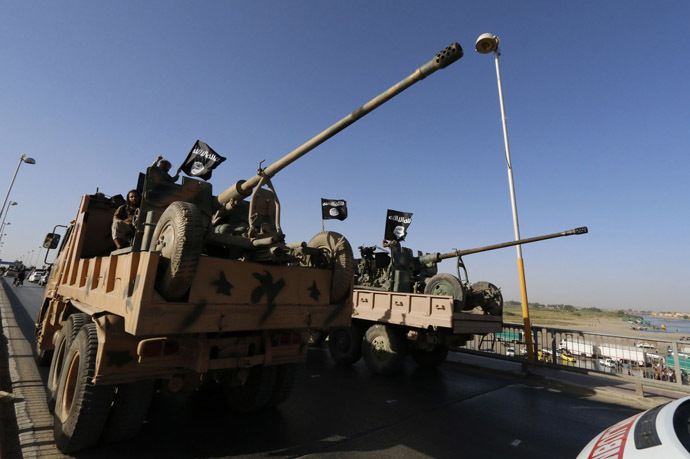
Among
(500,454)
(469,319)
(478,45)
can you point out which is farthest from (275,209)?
(478,45)

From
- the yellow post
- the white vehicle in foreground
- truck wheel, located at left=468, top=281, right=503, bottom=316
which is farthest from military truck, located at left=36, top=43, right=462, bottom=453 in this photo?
the yellow post

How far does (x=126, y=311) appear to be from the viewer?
267 cm

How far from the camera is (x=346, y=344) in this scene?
7969 millimetres

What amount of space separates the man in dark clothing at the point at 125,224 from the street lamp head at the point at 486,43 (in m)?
8.86

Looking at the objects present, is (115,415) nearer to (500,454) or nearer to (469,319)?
(500,454)

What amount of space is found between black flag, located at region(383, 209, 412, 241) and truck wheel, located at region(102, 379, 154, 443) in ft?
28.2

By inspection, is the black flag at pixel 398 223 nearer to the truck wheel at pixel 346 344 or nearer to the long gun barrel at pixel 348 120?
the truck wheel at pixel 346 344

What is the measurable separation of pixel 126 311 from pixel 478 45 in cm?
994

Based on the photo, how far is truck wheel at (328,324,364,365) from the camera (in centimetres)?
777

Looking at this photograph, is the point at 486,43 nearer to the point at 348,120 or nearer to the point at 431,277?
the point at 431,277

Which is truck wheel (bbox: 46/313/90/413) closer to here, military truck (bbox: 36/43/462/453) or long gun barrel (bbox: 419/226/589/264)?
military truck (bbox: 36/43/462/453)

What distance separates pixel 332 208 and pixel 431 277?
180 inches

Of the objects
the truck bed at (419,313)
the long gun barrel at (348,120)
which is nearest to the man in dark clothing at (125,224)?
the long gun barrel at (348,120)

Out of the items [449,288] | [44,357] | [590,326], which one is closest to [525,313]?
[449,288]
